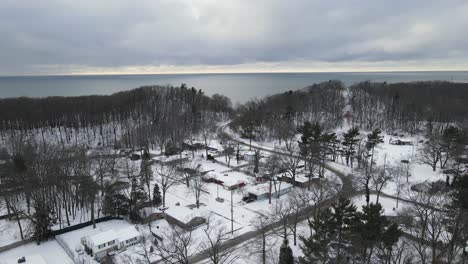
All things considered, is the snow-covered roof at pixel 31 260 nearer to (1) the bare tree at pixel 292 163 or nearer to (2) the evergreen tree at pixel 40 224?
(2) the evergreen tree at pixel 40 224

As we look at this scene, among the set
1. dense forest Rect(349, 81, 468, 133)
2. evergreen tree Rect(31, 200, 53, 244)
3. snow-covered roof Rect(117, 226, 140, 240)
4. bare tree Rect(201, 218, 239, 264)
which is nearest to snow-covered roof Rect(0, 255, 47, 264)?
evergreen tree Rect(31, 200, 53, 244)

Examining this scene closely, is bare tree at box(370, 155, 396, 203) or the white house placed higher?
bare tree at box(370, 155, 396, 203)

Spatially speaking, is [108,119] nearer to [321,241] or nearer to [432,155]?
[432,155]

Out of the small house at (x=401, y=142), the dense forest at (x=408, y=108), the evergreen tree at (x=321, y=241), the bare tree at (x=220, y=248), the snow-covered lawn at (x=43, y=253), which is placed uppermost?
the dense forest at (x=408, y=108)

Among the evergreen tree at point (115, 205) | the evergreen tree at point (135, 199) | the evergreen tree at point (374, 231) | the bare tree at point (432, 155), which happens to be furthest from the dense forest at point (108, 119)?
the evergreen tree at point (374, 231)

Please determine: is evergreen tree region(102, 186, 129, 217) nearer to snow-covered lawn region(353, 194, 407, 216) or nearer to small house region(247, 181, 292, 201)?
small house region(247, 181, 292, 201)

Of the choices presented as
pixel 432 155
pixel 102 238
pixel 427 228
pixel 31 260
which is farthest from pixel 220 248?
pixel 432 155

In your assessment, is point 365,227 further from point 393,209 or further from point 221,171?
point 221,171
